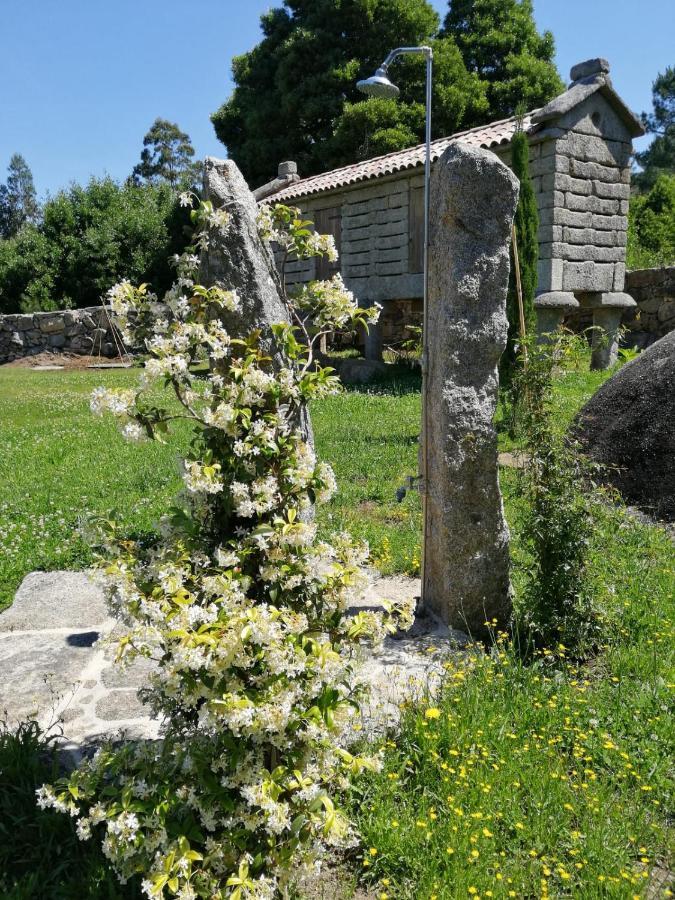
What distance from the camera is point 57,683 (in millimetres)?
4055

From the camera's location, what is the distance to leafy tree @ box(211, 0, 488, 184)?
24.6 metres

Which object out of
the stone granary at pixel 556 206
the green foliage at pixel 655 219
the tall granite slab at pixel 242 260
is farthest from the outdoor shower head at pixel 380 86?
the green foliage at pixel 655 219

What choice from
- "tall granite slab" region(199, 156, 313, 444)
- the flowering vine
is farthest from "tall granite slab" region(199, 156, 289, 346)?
the flowering vine

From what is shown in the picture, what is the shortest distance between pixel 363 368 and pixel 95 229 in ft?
A: 45.5

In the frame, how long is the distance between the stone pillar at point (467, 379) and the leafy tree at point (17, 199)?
73.6 m

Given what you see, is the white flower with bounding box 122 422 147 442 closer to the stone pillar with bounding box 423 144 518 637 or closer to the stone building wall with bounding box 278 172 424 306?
the stone pillar with bounding box 423 144 518 637

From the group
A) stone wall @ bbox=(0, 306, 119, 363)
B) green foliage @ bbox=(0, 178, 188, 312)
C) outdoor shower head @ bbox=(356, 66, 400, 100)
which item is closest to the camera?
outdoor shower head @ bbox=(356, 66, 400, 100)

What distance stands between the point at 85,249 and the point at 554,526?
77.9 ft

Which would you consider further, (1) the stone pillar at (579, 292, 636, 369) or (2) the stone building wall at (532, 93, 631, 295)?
(1) the stone pillar at (579, 292, 636, 369)

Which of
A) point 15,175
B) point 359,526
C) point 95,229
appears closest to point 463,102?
point 95,229

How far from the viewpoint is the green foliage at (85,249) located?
24438mm

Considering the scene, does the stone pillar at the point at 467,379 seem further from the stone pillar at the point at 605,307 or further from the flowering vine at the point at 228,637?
the stone pillar at the point at 605,307

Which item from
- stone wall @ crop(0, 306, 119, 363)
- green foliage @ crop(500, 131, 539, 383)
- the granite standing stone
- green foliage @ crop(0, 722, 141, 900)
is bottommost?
green foliage @ crop(0, 722, 141, 900)

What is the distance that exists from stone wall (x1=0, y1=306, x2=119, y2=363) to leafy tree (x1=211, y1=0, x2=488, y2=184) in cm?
1095
